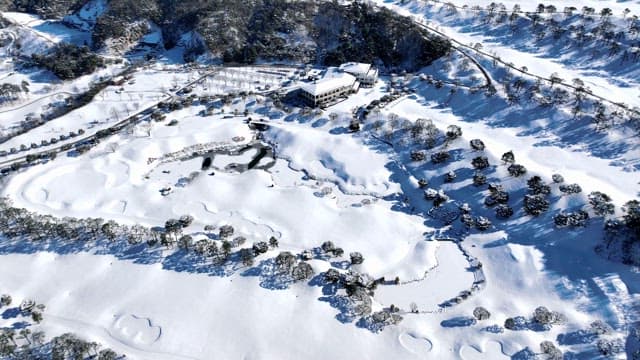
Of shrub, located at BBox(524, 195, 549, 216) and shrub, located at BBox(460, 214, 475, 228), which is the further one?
shrub, located at BBox(460, 214, 475, 228)

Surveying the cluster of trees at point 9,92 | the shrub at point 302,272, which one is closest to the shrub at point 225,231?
the shrub at point 302,272

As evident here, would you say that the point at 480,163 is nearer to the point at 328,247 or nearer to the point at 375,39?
the point at 328,247

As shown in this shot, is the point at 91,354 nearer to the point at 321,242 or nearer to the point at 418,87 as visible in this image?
the point at 321,242

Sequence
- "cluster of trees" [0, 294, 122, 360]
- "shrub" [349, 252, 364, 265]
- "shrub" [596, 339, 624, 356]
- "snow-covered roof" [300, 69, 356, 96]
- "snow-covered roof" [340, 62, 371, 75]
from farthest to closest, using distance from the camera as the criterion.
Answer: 1. "snow-covered roof" [340, 62, 371, 75]
2. "snow-covered roof" [300, 69, 356, 96]
3. "shrub" [349, 252, 364, 265]
4. "cluster of trees" [0, 294, 122, 360]
5. "shrub" [596, 339, 624, 356]

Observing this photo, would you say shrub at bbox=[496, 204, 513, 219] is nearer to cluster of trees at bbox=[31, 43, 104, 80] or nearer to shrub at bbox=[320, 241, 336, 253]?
shrub at bbox=[320, 241, 336, 253]

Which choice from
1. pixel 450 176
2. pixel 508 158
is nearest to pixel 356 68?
pixel 450 176

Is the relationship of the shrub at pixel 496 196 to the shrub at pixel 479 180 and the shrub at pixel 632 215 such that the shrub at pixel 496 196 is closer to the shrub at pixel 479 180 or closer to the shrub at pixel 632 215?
the shrub at pixel 479 180

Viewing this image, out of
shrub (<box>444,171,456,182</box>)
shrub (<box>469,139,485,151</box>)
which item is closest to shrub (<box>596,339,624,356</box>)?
shrub (<box>444,171,456,182</box>)
